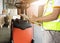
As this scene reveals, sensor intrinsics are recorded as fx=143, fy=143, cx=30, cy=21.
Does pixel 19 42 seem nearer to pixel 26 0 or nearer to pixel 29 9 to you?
pixel 29 9

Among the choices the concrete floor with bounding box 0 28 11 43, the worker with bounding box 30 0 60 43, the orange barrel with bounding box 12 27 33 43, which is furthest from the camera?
the concrete floor with bounding box 0 28 11 43

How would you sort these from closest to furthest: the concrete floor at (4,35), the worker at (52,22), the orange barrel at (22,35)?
the worker at (52,22) < the orange barrel at (22,35) < the concrete floor at (4,35)

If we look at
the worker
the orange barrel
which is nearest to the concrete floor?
the orange barrel

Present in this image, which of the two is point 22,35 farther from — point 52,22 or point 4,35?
point 52,22

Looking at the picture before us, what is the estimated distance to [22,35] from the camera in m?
2.21

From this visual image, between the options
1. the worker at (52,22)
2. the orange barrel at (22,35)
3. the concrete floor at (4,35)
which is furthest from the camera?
the concrete floor at (4,35)

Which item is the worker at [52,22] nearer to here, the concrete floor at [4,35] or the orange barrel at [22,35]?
the orange barrel at [22,35]

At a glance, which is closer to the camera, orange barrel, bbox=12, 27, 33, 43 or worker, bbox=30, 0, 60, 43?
worker, bbox=30, 0, 60, 43

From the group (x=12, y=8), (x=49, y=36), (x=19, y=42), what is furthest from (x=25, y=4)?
(x=49, y=36)

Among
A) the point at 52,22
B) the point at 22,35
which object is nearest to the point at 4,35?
the point at 22,35

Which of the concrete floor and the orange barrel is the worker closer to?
the orange barrel

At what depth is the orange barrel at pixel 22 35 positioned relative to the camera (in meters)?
2.20

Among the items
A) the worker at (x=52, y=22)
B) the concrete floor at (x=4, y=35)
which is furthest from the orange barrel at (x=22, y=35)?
the worker at (x=52, y=22)

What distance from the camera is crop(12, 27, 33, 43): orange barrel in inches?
86.4
